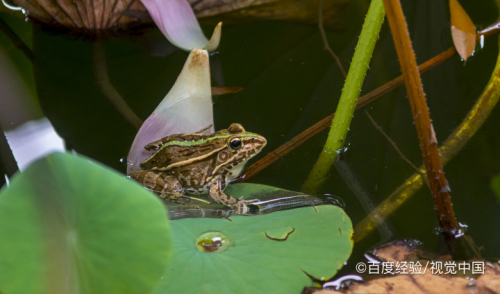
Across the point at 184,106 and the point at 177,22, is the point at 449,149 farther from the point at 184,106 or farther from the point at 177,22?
the point at 177,22

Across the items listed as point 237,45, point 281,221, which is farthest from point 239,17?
point 281,221

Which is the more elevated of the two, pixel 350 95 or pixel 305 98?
pixel 350 95

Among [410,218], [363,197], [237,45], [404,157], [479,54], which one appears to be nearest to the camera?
[410,218]

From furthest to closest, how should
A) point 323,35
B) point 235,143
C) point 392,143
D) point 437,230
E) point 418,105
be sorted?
point 323,35 → point 392,143 → point 235,143 → point 437,230 → point 418,105

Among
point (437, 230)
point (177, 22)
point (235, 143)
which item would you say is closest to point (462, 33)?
point (437, 230)

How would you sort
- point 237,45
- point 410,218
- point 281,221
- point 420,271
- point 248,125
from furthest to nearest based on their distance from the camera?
point 237,45, point 248,125, point 410,218, point 281,221, point 420,271

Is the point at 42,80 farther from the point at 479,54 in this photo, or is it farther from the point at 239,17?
the point at 479,54

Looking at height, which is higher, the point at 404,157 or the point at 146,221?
the point at 146,221

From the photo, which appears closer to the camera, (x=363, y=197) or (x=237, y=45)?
(x=363, y=197)
